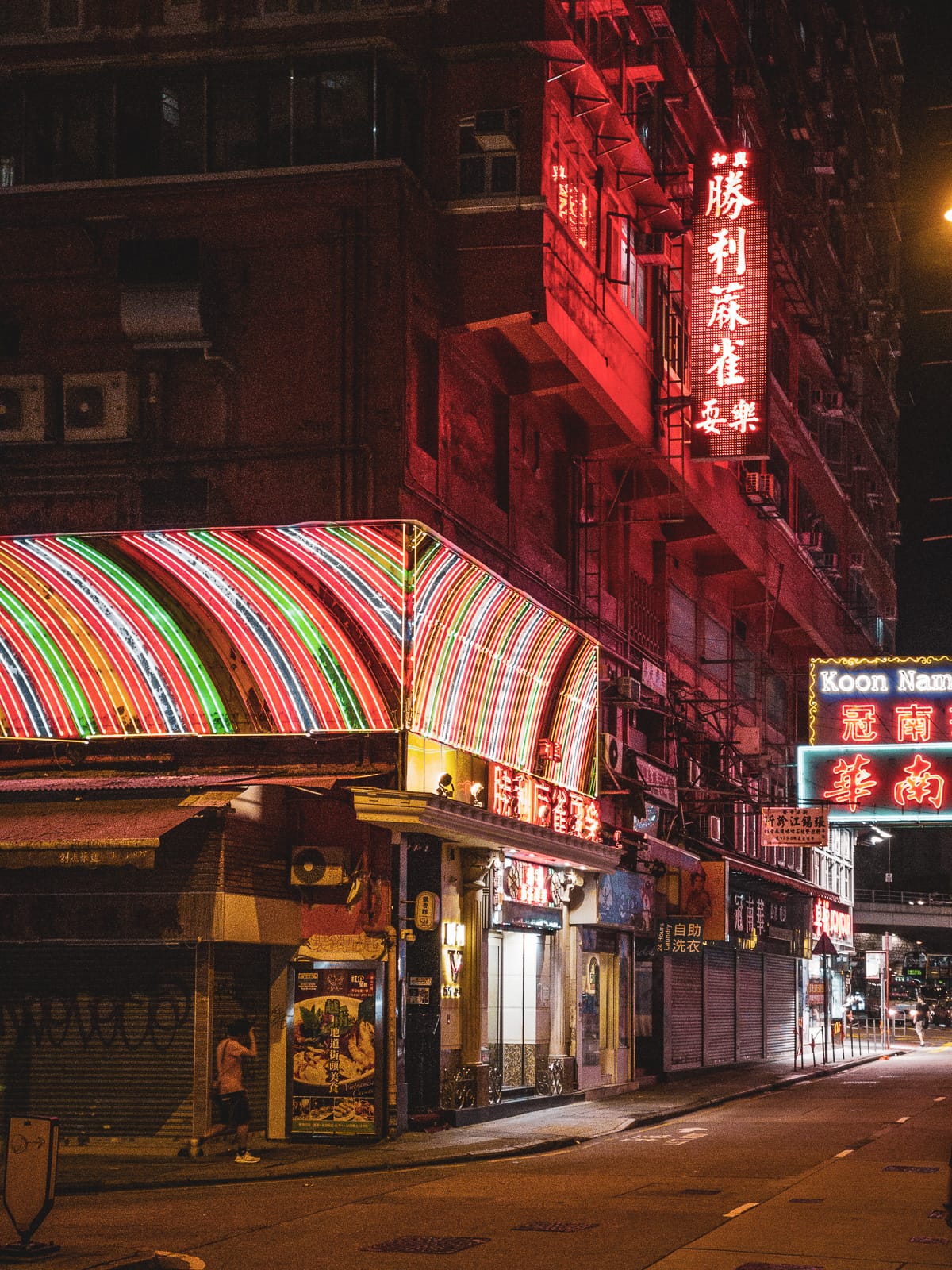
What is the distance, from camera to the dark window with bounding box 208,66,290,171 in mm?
26688

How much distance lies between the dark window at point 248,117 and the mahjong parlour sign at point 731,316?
1106cm

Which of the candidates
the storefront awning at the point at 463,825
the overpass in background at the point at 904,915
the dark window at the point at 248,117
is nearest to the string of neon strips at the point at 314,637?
the storefront awning at the point at 463,825

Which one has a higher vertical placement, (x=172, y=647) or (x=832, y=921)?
(x=172, y=647)

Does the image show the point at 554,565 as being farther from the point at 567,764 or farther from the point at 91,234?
the point at 91,234

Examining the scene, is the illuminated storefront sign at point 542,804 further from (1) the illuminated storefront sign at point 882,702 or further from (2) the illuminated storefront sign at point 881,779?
(1) the illuminated storefront sign at point 882,702

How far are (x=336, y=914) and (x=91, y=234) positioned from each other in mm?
10802

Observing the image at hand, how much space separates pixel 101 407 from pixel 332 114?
5711mm

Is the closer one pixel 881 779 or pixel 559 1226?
pixel 559 1226

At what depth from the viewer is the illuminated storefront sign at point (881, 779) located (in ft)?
137

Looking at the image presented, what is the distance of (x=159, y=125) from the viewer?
27109 mm

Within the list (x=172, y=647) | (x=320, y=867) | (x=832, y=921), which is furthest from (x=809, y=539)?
(x=172, y=647)

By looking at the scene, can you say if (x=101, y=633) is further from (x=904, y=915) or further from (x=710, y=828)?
(x=904, y=915)

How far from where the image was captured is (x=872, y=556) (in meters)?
73.6

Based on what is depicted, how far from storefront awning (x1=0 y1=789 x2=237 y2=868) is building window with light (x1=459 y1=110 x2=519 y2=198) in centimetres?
1065
